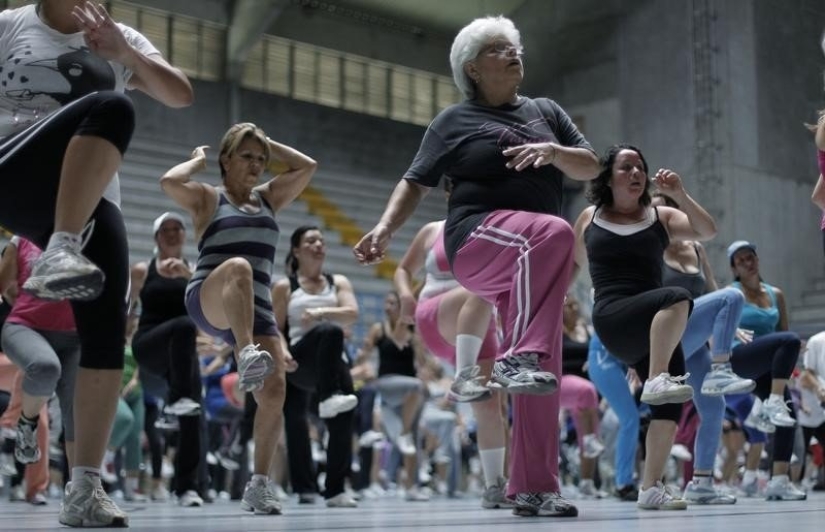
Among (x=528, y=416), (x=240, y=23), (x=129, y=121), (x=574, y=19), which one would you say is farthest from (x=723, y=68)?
(x=129, y=121)

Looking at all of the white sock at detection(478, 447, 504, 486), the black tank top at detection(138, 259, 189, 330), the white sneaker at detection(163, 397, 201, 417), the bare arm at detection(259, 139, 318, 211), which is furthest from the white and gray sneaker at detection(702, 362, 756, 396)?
the black tank top at detection(138, 259, 189, 330)

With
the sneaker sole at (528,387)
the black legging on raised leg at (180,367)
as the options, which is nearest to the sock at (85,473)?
the sneaker sole at (528,387)

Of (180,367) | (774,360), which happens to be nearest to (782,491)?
(774,360)

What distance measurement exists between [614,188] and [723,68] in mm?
10595

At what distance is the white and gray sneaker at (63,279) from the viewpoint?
1939 millimetres

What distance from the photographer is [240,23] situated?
14.2 metres

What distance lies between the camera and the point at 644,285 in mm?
3713

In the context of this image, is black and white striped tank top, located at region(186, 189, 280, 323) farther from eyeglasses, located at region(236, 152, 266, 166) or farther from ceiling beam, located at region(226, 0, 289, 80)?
ceiling beam, located at region(226, 0, 289, 80)

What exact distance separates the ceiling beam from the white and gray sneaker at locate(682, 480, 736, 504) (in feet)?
35.5

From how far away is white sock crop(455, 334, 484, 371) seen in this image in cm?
363

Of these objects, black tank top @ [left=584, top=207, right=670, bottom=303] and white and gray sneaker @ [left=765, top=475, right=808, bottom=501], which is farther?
white and gray sneaker @ [left=765, top=475, right=808, bottom=501]

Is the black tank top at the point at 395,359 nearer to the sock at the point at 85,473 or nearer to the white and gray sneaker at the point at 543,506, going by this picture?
the white and gray sneaker at the point at 543,506

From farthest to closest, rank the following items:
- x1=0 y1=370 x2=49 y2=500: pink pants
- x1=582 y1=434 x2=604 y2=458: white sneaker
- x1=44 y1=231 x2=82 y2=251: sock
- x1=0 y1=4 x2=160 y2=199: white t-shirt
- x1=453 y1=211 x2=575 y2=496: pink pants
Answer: x1=582 y1=434 x2=604 y2=458: white sneaker
x1=0 y1=370 x2=49 y2=500: pink pants
x1=453 y1=211 x2=575 y2=496: pink pants
x1=0 y1=4 x2=160 y2=199: white t-shirt
x1=44 y1=231 x2=82 y2=251: sock

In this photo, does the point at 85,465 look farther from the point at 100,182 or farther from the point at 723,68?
the point at 723,68
